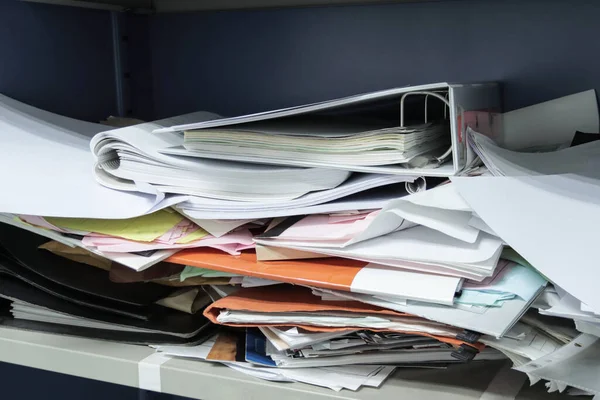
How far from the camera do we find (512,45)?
2.61 ft

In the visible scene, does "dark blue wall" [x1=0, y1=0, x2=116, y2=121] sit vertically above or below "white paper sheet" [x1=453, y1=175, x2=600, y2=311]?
above

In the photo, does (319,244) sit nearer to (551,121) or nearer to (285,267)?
(285,267)

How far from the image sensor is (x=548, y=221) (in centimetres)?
50

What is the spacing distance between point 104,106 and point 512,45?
0.57 metres

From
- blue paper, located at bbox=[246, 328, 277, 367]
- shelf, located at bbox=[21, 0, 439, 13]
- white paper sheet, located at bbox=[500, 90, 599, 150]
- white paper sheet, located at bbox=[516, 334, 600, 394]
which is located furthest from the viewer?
shelf, located at bbox=[21, 0, 439, 13]

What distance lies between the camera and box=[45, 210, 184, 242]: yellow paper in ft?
2.03

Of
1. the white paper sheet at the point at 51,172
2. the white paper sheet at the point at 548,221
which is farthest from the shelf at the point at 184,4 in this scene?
the white paper sheet at the point at 548,221

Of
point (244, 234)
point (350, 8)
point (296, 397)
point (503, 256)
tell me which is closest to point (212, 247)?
point (244, 234)

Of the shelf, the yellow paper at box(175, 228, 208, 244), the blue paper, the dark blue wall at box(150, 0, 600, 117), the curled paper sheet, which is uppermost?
the shelf

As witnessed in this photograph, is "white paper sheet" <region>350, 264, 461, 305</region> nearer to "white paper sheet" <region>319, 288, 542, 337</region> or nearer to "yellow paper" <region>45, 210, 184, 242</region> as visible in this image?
"white paper sheet" <region>319, 288, 542, 337</region>

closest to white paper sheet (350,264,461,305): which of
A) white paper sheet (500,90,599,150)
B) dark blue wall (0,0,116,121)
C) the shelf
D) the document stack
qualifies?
the document stack

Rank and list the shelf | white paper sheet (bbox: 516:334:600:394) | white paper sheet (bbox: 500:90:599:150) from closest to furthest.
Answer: white paper sheet (bbox: 516:334:600:394), white paper sheet (bbox: 500:90:599:150), the shelf

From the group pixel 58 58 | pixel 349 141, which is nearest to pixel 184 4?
pixel 58 58

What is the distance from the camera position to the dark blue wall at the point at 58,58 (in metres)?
0.85
